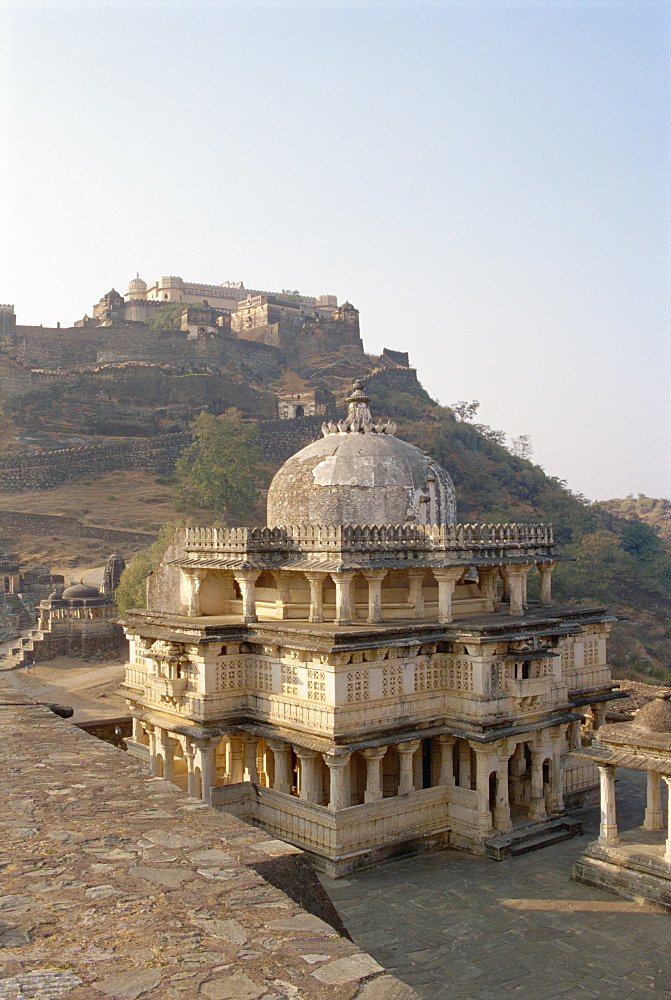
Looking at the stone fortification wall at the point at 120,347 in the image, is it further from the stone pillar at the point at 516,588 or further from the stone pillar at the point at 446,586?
the stone pillar at the point at 446,586

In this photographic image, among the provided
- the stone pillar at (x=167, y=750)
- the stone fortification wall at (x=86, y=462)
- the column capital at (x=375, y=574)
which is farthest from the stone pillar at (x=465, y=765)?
the stone fortification wall at (x=86, y=462)

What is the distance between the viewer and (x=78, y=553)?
41500 millimetres

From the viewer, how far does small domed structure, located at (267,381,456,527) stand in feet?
47.5

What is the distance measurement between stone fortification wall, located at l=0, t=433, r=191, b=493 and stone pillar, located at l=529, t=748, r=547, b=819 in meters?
41.7

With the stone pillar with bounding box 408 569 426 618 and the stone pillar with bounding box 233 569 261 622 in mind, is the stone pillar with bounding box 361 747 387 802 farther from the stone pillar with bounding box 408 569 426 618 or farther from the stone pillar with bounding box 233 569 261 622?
the stone pillar with bounding box 233 569 261 622

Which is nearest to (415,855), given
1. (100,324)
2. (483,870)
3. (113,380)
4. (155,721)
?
(483,870)

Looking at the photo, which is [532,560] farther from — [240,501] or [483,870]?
[240,501]

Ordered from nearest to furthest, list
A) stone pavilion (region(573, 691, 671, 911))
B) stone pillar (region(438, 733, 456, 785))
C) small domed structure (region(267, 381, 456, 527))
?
stone pavilion (region(573, 691, 671, 911))
stone pillar (region(438, 733, 456, 785))
small domed structure (region(267, 381, 456, 527))

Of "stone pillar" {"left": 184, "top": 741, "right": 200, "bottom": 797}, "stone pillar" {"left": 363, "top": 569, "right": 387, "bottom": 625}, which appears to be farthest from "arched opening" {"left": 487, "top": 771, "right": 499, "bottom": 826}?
"stone pillar" {"left": 184, "top": 741, "right": 200, "bottom": 797}

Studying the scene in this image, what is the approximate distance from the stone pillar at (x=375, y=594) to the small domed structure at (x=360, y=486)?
1644mm

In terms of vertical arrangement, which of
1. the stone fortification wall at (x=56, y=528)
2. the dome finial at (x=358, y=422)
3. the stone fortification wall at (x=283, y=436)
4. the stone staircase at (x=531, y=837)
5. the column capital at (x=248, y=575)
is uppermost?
the stone fortification wall at (x=283, y=436)

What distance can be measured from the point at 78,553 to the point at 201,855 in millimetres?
39687

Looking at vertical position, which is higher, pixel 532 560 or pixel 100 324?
pixel 100 324

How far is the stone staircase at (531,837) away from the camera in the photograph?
11812 mm
